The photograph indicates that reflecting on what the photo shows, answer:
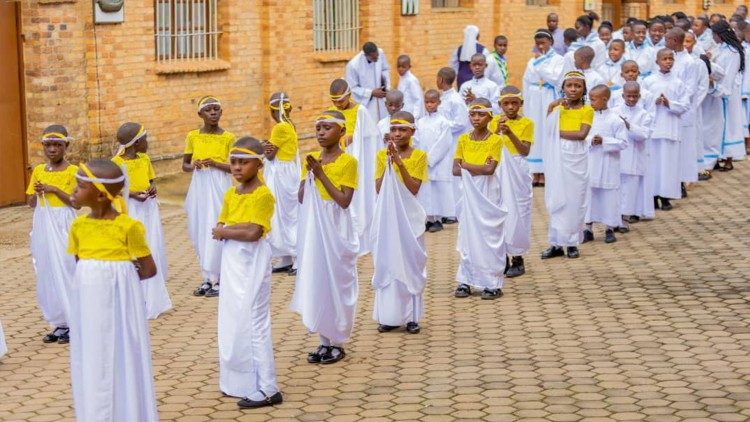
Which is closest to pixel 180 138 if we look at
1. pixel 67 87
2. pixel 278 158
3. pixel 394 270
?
pixel 67 87

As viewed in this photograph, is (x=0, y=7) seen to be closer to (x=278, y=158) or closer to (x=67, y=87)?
(x=67, y=87)

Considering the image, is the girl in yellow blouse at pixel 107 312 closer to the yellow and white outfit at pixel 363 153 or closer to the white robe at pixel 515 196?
the white robe at pixel 515 196

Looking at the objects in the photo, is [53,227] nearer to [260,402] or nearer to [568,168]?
[260,402]

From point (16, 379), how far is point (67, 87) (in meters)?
8.06

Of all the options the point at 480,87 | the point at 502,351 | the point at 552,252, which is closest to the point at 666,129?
the point at 480,87

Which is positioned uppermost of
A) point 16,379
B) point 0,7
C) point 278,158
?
point 0,7

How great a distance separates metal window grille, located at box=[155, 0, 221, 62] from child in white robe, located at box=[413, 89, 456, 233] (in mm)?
4407

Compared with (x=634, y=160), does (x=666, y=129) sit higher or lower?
higher

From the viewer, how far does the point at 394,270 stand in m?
A: 10.7

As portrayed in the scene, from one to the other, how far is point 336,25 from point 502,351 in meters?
13.1

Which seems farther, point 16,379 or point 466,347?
point 466,347

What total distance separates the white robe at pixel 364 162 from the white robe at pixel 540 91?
4419 mm

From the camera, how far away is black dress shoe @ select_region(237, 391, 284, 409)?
8781 mm

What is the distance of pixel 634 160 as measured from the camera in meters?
16.2
